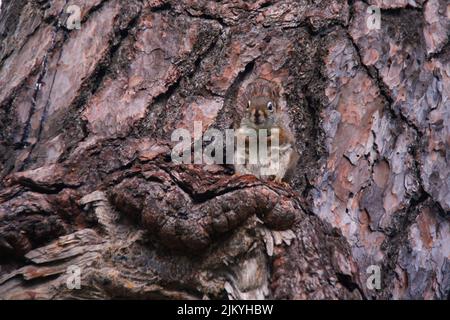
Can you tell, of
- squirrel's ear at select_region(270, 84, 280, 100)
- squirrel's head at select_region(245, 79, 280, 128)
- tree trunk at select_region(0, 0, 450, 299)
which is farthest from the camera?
squirrel's head at select_region(245, 79, 280, 128)

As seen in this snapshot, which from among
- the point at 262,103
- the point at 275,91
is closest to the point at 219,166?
the point at 275,91

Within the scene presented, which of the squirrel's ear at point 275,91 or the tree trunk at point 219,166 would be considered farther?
the squirrel's ear at point 275,91

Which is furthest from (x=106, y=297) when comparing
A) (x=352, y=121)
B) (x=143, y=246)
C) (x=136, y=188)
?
(x=352, y=121)

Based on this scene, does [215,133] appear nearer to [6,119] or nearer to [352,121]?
[352,121]

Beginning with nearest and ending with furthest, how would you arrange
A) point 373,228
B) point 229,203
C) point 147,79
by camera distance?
1. point 229,203
2. point 373,228
3. point 147,79

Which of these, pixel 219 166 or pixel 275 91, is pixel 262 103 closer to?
pixel 275 91
